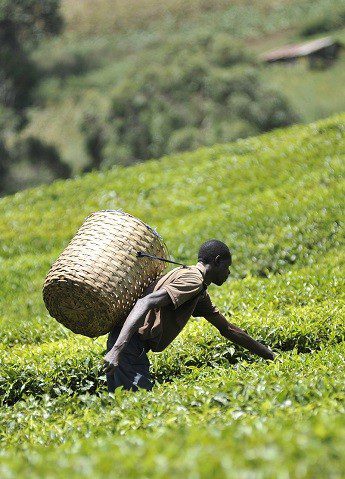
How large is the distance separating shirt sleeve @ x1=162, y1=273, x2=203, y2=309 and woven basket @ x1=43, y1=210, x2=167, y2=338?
53 cm

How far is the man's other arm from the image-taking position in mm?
6578

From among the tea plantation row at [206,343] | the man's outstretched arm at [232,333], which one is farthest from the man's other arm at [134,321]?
the tea plantation row at [206,343]

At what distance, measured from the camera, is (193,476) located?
382 centimetres

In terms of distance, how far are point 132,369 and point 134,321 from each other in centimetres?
66

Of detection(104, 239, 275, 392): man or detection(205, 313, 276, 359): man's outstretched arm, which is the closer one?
detection(104, 239, 275, 392): man

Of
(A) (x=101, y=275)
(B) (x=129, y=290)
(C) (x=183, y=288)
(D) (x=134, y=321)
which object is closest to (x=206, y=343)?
(B) (x=129, y=290)

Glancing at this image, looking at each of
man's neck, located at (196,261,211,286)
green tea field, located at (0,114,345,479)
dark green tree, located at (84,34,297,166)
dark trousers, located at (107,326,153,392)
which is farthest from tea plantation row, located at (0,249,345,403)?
dark green tree, located at (84,34,297,166)

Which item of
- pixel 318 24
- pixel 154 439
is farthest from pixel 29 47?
pixel 154 439

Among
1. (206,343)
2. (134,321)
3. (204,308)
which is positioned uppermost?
(134,321)

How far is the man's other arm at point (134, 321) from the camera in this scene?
21.6ft

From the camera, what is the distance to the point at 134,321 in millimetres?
6617

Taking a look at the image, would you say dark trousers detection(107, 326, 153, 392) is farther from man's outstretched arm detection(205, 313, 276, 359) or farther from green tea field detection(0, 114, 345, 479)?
man's outstretched arm detection(205, 313, 276, 359)

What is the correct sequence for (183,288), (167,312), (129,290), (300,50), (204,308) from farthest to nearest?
1. (300,50)
2. (204,308)
3. (129,290)
4. (167,312)
5. (183,288)

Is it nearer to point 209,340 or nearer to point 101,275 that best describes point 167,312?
point 101,275
